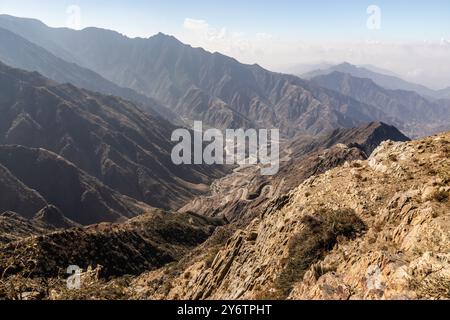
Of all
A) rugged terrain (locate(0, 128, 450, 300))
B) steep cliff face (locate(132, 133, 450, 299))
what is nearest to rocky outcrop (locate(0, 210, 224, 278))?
rugged terrain (locate(0, 128, 450, 300))

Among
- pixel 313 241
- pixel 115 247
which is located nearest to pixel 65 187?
pixel 115 247

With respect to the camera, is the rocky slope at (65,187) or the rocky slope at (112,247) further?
the rocky slope at (65,187)

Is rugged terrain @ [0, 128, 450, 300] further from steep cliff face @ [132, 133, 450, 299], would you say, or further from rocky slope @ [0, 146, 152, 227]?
rocky slope @ [0, 146, 152, 227]

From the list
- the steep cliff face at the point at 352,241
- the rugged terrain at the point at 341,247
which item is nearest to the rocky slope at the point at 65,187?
the rugged terrain at the point at 341,247

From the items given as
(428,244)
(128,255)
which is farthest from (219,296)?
(128,255)

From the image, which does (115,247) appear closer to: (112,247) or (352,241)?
(112,247)

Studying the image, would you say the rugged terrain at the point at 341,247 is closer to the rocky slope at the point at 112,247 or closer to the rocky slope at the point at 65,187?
the rocky slope at the point at 112,247

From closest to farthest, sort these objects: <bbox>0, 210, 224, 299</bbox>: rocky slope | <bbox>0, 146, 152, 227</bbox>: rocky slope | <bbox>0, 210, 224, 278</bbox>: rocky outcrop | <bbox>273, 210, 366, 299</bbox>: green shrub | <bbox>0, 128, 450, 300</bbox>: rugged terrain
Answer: <bbox>0, 128, 450, 300</bbox>: rugged terrain
<bbox>273, 210, 366, 299</bbox>: green shrub
<bbox>0, 210, 224, 299</bbox>: rocky slope
<bbox>0, 210, 224, 278</bbox>: rocky outcrop
<bbox>0, 146, 152, 227</bbox>: rocky slope

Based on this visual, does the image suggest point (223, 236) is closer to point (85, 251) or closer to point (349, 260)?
point (85, 251)

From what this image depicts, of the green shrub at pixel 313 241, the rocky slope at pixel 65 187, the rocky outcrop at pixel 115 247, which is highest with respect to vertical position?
the green shrub at pixel 313 241
